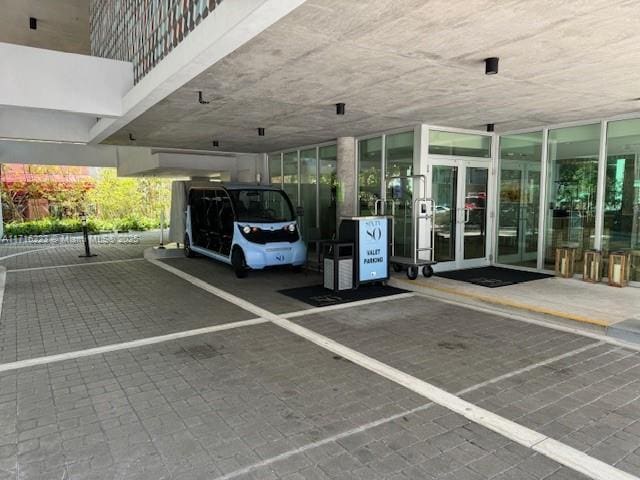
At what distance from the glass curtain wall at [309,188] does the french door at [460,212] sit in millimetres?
3708

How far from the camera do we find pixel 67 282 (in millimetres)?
7875

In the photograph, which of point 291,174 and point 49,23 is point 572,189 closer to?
point 291,174

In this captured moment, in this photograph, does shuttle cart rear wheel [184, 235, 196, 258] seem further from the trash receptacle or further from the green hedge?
the green hedge

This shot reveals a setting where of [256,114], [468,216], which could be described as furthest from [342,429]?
[468,216]

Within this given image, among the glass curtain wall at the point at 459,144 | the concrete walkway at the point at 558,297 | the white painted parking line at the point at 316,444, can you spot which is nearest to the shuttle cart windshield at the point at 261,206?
the concrete walkway at the point at 558,297

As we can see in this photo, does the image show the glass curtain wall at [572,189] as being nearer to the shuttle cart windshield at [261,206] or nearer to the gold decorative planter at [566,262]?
the gold decorative planter at [566,262]

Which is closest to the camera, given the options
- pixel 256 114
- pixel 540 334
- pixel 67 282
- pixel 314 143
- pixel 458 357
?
pixel 458 357

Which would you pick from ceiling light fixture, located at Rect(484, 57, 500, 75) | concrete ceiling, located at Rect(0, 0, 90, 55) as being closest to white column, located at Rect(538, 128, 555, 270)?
ceiling light fixture, located at Rect(484, 57, 500, 75)

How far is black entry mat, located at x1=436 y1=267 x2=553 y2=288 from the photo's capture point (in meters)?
7.18

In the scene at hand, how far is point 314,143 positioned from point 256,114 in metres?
3.73

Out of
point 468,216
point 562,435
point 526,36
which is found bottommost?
point 562,435

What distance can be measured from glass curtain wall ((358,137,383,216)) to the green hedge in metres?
12.9

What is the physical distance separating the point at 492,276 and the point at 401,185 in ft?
7.59

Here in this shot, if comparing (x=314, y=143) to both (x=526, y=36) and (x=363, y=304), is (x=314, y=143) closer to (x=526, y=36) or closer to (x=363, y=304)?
(x=363, y=304)
